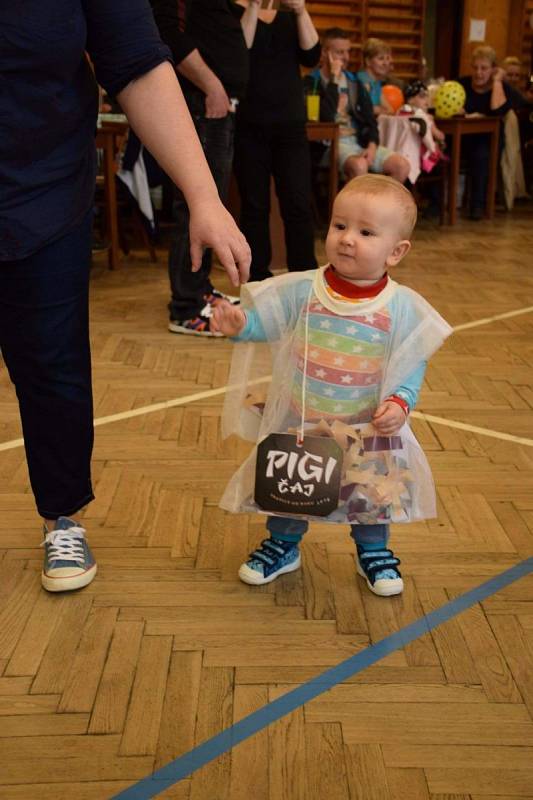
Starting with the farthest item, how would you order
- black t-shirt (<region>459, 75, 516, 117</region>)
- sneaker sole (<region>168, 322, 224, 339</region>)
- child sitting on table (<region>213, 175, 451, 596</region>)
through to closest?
black t-shirt (<region>459, 75, 516, 117</region>) → sneaker sole (<region>168, 322, 224, 339</region>) → child sitting on table (<region>213, 175, 451, 596</region>)

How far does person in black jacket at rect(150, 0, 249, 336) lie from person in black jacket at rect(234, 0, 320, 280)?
38 cm

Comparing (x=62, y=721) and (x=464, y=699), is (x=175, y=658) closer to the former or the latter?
(x=62, y=721)

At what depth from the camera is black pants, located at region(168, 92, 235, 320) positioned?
3.29 metres

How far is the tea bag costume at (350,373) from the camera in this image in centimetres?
162

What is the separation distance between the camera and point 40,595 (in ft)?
5.64

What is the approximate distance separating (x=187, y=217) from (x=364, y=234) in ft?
6.17

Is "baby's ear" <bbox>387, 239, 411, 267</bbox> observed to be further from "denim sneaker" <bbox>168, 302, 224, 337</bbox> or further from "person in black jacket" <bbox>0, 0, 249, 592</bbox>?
"denim sneaker" <bbox>168, 302, 224, 337</bbox>

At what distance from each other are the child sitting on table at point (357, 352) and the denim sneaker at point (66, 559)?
0.96 feet

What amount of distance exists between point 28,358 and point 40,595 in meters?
0.47

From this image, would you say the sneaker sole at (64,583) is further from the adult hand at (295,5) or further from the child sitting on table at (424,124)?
the child sitting on table at (424,124)

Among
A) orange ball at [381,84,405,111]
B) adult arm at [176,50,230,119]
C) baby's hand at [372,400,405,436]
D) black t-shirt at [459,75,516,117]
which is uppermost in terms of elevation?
adult arm at [176,50,230,119]

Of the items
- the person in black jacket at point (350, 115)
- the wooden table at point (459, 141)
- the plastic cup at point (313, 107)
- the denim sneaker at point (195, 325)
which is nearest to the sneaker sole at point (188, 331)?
the denim sneaker at point (195, 325)

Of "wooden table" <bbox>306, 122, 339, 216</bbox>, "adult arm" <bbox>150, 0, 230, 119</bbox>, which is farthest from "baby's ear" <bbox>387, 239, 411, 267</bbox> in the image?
"wooden table" <bbox>306, 122, 339, 216</bbox>

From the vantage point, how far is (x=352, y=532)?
1.79 metres
